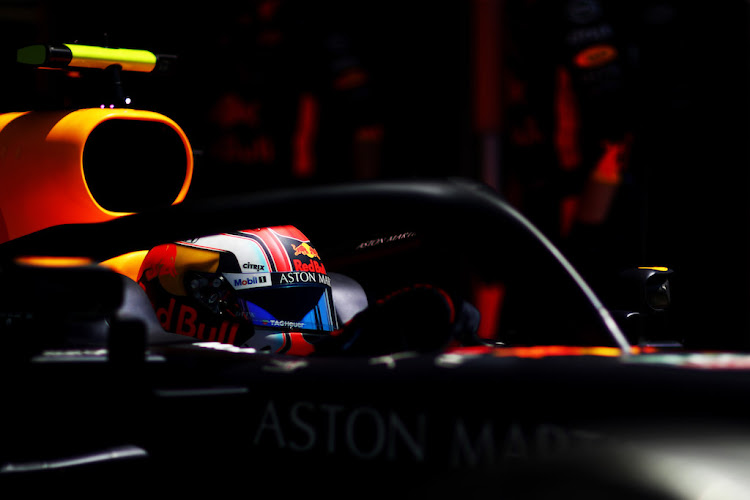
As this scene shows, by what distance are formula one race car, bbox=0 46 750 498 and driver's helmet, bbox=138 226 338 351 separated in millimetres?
495

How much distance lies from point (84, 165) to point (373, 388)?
5.88ft

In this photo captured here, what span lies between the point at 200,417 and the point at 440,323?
45cm

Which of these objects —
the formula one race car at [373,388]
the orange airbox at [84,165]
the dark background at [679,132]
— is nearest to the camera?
the formula one race car at [373,388]

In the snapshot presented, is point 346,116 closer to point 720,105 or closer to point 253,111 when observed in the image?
point 253,111

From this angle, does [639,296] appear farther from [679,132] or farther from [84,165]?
[679,132]

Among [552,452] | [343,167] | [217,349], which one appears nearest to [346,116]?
[343,167]

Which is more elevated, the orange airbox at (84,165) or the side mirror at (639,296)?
the orange airbox at (84,165)

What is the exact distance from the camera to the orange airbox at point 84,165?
268cm

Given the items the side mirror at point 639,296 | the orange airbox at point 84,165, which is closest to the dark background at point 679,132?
the orange airbox at point 84,165

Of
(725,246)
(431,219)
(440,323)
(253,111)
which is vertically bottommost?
(725,246)

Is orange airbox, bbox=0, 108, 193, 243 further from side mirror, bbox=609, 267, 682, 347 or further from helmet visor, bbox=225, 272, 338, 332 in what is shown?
side mirror, bbox=609, 267, 682, 347

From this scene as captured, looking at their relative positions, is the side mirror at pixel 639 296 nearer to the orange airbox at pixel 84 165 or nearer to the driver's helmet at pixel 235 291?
the driver's helmet at pixel 235 291

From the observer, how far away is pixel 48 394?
140cm

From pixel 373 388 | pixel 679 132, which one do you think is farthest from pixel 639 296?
pixel 679 132
